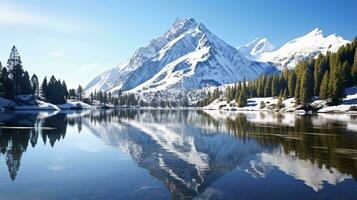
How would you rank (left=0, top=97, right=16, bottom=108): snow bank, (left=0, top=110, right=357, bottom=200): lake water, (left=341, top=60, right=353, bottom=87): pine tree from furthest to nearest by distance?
(left=0, top=97, right=16, bottom=108): snow bank
(left=341, top=60, right=353, bottom=87): pine tree
(left=0, top=110, right=357, bottom=200): lake water

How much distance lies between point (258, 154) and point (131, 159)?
580 inches

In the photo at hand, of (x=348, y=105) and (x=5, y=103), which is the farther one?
(x=5, y=103)

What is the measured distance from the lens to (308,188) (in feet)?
80.9

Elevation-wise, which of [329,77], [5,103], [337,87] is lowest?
[5,103]

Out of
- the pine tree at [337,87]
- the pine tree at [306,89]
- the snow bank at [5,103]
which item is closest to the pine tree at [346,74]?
the pine tree at [337,87]

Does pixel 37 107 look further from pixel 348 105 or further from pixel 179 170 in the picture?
pixel 179 170

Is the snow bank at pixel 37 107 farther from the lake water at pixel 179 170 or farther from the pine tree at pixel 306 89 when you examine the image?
the lake water at pixel 179 170

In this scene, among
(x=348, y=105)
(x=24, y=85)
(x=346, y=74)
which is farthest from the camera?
(x=24, y=85)

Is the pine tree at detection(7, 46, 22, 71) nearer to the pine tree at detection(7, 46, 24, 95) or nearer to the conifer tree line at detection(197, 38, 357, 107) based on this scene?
the pine tree at detection(7, 46, 24, 95)

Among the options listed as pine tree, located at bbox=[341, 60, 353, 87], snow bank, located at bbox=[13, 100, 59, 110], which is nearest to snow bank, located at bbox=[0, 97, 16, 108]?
snow bank, located at bbox=[13, 100, 59, 110]

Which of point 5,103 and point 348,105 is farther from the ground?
point 5,103

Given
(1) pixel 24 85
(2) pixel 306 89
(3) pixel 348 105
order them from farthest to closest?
(1) pixel 24 85 → (2) pixel 306 89 → (3) pixel 348 105

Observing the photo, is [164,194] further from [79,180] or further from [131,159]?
[131,159]

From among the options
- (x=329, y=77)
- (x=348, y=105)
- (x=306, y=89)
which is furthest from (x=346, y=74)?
(x=348, y=105)
